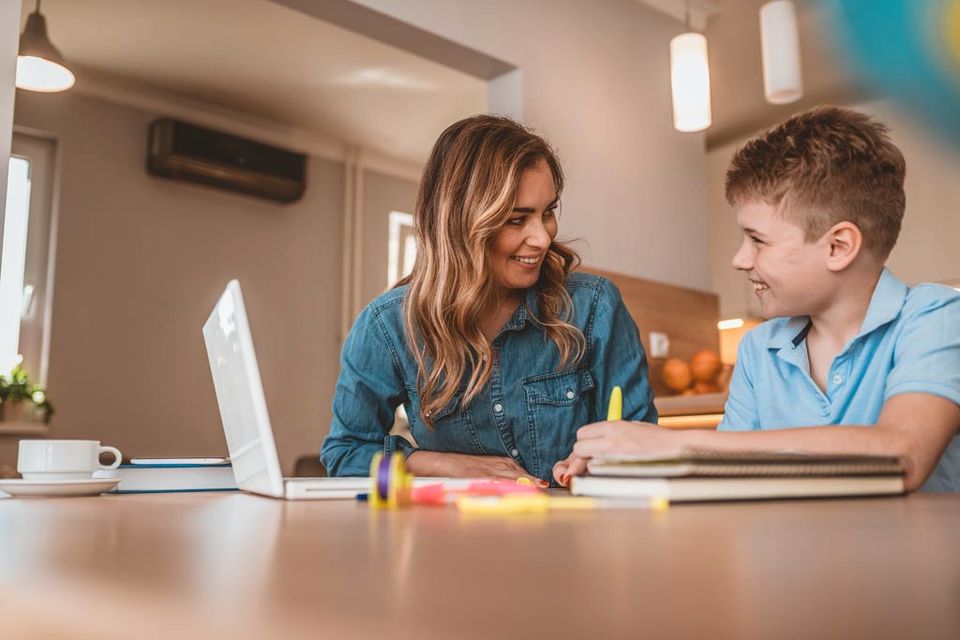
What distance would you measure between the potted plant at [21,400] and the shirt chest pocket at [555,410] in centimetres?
325

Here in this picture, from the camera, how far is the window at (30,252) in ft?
13.1

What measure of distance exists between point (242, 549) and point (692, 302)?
297 centimetres

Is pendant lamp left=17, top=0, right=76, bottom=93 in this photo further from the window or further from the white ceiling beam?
the white ceiling beam

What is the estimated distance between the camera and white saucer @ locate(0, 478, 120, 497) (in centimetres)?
84

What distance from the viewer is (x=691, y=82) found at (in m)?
2.46

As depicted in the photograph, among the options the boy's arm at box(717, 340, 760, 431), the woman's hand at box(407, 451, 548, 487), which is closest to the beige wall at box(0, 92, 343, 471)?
the woman's hand at box(407, 451, 548, 487)

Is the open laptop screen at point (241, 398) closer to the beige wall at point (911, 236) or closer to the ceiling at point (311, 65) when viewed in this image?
the beige wall at point (911, 236)

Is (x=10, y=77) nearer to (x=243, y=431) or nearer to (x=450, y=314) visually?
(x=450, y=314)

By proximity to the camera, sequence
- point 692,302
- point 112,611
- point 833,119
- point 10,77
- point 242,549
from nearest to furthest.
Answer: point 112,611 → point 242,549 → point 833,119 → point 10,77 → point 692,302

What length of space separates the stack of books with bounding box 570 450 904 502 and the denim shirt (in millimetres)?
687

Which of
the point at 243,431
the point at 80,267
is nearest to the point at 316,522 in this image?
the point at 243,431

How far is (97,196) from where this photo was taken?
13.8ft

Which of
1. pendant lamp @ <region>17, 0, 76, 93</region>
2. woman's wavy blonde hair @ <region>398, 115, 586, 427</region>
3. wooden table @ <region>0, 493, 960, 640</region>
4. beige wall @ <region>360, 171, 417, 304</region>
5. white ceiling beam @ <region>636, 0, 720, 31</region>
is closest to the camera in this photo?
wooden table @ <region>0, 493, 960, 640</region>

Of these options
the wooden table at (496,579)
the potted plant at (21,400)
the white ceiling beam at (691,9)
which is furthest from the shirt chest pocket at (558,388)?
the potted plant at (21,400)
